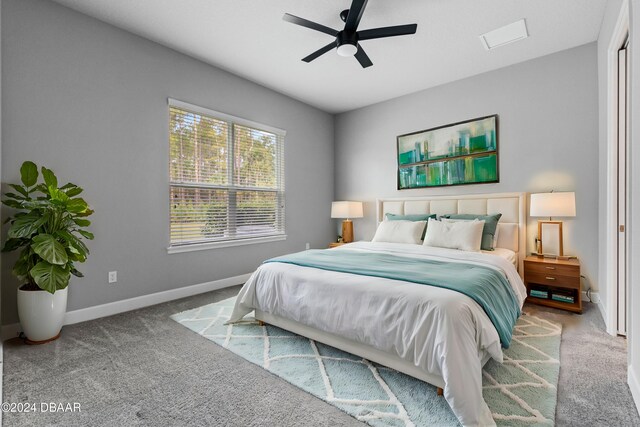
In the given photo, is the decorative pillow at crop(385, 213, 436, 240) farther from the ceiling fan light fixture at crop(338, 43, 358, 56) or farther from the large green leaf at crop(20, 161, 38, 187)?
the large green leaf at crop(20, 161, 38, 187)

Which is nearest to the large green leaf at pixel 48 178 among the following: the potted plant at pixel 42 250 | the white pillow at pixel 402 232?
the potted plant at pixel 42 250

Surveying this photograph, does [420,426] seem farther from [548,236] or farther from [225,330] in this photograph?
[548,236]

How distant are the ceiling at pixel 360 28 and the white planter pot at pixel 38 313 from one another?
100 inches

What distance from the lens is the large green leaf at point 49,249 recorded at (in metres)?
2.20

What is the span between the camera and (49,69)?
104 inches

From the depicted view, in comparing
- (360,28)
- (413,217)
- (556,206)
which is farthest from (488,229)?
(360,28)

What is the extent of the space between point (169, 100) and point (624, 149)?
4412 mm

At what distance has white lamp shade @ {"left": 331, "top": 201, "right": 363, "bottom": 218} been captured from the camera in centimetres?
495

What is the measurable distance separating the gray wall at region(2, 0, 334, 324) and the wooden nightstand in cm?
363

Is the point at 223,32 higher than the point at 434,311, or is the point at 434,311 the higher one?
the point at 223,32

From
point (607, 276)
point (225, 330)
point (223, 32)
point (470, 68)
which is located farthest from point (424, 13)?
point (225, 330)

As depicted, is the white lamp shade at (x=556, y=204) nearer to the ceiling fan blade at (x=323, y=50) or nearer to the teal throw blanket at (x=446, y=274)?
the teal throw blanket at (x=446, y=274)

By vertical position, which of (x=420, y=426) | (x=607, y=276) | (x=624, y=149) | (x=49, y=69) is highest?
(x=49, y=69)

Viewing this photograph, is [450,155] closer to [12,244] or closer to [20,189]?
[20,189]
